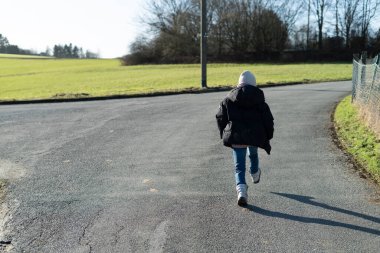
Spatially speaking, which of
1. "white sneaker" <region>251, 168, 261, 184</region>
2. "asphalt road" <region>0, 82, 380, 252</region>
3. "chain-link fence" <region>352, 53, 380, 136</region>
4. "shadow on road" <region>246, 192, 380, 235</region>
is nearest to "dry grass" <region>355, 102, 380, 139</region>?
"chain-link fence" <region>352, 53, 380, 136</region>

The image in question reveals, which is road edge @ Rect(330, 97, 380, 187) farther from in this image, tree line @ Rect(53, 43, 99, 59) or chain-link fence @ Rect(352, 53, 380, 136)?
tree line @ Rect(53, 43, 99, 59)

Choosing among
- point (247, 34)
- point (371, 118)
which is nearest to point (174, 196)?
point (371, 118)

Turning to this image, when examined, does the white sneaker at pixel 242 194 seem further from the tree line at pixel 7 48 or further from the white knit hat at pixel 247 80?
the tree line at pixel 7 48

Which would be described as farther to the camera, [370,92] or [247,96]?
[370,92]

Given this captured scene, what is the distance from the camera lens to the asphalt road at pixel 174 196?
168 inches

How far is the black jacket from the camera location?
5297mm

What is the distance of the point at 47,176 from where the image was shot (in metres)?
6.64

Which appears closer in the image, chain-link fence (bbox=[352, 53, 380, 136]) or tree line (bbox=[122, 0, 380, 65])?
chain-link fence (bbox=[352, 53, 380, 136])

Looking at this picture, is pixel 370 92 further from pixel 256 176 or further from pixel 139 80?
pixel 139 80

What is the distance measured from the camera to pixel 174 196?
5598mm

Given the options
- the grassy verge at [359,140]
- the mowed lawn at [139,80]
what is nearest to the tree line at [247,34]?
the mowed lawn at [139,80]

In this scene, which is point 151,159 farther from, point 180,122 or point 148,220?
point 180,122

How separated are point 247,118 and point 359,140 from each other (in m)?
3.99

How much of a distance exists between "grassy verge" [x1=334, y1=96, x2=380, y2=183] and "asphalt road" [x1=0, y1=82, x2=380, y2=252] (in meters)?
0.26
